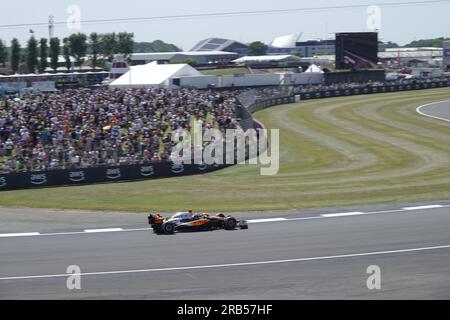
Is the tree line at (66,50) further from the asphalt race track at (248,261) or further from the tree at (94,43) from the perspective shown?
the asphalt race track at (248,261)

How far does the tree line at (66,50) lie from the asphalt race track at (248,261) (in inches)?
4225

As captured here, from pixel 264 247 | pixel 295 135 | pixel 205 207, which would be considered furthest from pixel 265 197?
pixel 295 135

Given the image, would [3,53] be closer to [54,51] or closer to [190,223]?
[54,51]

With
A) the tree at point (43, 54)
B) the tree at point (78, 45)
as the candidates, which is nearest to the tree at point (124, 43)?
the tree at point (78, 45)

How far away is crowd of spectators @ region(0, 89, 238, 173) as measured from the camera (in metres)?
30.6

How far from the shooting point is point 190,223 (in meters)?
20.5

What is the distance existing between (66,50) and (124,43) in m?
18.8

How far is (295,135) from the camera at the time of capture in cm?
4716

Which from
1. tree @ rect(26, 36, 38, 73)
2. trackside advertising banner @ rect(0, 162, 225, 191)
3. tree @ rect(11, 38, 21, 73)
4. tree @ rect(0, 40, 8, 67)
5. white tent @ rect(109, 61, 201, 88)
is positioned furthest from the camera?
tree @ rect(0, 40, 8, 67)

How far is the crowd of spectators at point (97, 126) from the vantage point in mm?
30594

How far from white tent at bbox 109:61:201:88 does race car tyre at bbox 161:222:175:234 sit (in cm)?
5335

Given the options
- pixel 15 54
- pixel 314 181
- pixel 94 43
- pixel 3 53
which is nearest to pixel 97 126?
pixel 314 181

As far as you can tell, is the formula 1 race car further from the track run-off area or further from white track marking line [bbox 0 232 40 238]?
the track run-off area

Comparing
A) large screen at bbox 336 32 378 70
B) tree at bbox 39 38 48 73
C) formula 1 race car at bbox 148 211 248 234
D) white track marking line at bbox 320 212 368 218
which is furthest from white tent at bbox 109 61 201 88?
formula 1 race car at bbox 148 211 248 234
